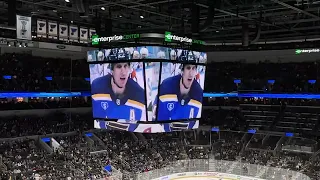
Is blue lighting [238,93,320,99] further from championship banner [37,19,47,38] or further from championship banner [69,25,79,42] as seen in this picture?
championship banner [37,19,47,38]

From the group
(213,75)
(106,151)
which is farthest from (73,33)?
(213,75)

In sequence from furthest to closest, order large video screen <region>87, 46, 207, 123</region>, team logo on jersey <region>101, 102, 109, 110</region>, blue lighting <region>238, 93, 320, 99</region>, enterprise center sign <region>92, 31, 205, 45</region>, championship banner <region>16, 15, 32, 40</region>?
blue lighting <region>238, 93, 320, 99</region> → team logo on jersey <region>101, 102, 109, 110</region> → large video screen <region>87, 46, 207, 123</region> → enterprise center sign <region>92, 31, 205, 45</region> → championship banner <region>16, 15, 32, 40</region>

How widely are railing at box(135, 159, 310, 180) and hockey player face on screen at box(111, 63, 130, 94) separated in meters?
7.64

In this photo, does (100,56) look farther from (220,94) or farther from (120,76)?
(220,94)

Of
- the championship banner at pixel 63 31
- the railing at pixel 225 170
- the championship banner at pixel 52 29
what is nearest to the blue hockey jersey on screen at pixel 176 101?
the championship banner at pixel 63 31

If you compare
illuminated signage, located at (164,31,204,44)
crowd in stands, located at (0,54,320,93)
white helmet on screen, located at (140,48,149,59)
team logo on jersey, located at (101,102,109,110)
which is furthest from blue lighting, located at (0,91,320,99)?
illuminated signage, located at (164,31,204,44)

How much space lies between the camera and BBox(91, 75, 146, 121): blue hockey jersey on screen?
50.9 feet

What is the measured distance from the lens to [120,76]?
625 inches

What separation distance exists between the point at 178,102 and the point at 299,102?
1841cm

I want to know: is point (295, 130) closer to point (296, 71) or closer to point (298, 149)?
point (298, 149)

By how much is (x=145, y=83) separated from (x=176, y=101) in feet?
5.40

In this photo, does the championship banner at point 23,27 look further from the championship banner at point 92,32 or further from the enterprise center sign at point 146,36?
the championship banner at point 92,32

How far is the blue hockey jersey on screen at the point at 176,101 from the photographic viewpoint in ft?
51.5

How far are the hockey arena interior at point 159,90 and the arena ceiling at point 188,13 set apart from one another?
0.09 m
